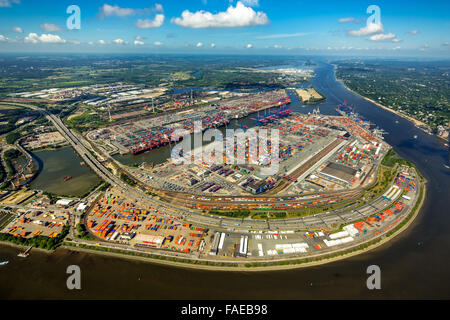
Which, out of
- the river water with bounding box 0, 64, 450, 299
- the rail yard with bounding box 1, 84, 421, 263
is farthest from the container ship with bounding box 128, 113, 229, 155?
the river water with bounding box 0, 64, 450, 299

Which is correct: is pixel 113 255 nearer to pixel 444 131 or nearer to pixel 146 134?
pixel 146 134

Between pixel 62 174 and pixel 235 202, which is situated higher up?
pixel 62 174

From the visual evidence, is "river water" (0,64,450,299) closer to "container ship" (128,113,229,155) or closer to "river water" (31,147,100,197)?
"river water" (31,147,100,197)

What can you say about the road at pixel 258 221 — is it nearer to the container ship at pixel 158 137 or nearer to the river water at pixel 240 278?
the river water at pixel 240 278

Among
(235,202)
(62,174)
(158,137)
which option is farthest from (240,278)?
(158,137)

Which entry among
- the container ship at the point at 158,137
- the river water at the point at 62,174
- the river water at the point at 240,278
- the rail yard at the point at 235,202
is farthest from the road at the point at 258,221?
the container ship at the point at 158,137

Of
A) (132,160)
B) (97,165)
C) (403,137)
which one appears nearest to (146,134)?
(132,160)

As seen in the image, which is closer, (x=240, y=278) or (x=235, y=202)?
(x=240, y=278)

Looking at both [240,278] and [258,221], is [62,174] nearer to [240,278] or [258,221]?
[258,221]
